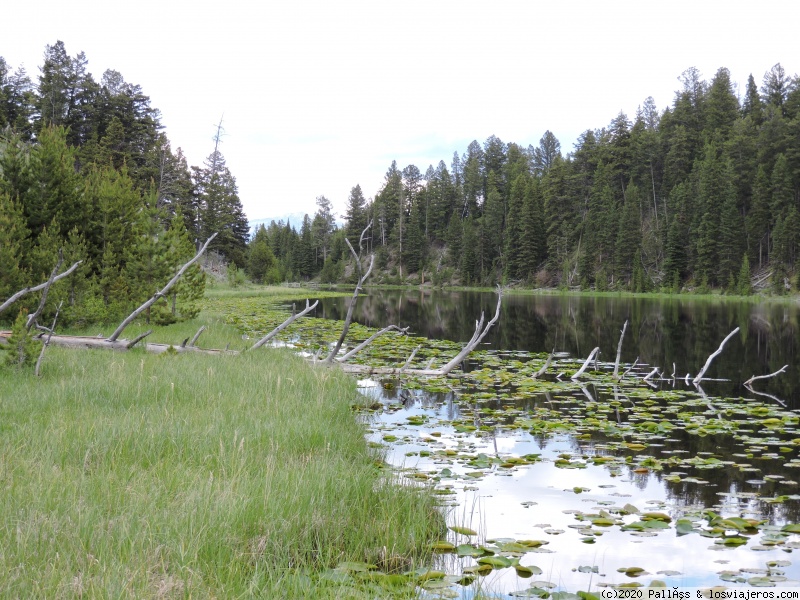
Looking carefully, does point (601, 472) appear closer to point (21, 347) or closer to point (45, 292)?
point (45, 292)

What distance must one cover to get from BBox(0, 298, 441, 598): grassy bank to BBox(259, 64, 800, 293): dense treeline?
60.5 m

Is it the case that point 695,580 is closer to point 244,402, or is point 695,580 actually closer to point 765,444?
point 765,444

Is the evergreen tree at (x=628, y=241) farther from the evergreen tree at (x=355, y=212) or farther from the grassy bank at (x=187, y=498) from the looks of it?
the grassy bank at (x=187, y=498)

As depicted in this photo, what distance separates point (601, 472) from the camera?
7617 millimetres

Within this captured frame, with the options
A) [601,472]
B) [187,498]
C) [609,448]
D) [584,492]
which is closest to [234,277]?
[609,448]

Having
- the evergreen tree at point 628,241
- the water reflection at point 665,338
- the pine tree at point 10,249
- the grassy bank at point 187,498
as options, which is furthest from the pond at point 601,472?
the evergreen tree at point 628,241

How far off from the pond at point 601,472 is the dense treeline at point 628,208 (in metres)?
52.6

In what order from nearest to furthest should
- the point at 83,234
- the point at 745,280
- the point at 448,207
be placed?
1. the point at 83,234
2. the point at 745,280
3. the point at 448,207

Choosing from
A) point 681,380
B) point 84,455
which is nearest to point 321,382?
point 84,455

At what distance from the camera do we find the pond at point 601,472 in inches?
198

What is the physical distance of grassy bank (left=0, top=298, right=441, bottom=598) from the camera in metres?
3.56

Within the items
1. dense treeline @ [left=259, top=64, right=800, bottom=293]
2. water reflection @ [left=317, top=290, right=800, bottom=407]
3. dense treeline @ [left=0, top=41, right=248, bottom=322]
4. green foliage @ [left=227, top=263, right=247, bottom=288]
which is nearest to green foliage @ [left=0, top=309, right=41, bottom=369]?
dense treeline @ [left=0, top=41, right=248, bottom=322]

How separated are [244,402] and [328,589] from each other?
535 cm

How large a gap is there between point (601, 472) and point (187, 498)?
5.14 meters
